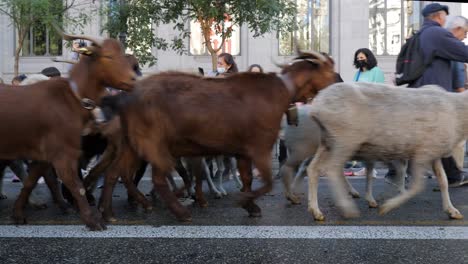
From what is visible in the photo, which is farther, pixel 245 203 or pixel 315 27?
pixel 315 27

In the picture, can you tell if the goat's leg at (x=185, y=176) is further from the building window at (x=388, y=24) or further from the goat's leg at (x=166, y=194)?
the building window at (x=388, y=24)

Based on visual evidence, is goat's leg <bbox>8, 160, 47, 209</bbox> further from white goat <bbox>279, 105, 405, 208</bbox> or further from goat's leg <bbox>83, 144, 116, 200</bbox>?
white goat <bbox>279, 105, 405, 208</bbox>

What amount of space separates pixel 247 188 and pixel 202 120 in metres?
0.95

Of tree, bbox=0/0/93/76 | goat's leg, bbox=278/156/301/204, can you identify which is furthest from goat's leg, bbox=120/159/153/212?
tree, bbox=0/0/93/76

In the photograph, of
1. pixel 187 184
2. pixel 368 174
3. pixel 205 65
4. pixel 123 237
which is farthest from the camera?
pixel 205 65

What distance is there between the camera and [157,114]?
17.6 ft

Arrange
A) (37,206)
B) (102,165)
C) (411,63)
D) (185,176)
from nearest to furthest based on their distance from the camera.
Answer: (102,165), (37,206), (185,176), (411,63)

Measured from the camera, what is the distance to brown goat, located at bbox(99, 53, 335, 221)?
5.37 meters

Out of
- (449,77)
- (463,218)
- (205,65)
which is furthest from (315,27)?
(463,218)

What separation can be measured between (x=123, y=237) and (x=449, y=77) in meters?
4.72

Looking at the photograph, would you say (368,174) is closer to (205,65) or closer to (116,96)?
(116,96)

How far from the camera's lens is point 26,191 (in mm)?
5645

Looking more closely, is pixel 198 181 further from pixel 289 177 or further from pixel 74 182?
pixel 74 182

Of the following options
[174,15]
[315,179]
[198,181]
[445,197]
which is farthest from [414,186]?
[174,15]
